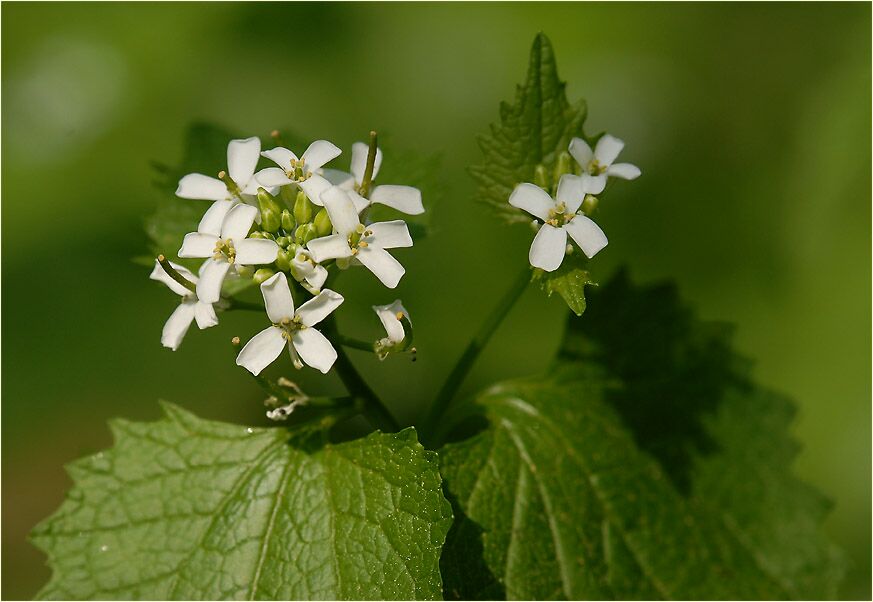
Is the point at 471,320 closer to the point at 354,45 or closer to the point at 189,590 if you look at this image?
the point at 354,45

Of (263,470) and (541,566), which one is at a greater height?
(263,470)

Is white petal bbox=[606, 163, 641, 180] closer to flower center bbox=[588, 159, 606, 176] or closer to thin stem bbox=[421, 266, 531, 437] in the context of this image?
flower center bbox=[588, 159, 606, 176]

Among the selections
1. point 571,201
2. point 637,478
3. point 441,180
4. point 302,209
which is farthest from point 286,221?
point 441,180

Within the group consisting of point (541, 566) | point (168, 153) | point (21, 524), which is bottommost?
point (21, 524)

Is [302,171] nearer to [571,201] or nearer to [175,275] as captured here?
[175,275]

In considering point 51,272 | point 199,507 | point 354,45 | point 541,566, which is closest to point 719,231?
point 354,45

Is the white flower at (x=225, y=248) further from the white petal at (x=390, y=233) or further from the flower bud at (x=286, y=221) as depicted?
the white petal at (x=390, y=233)
